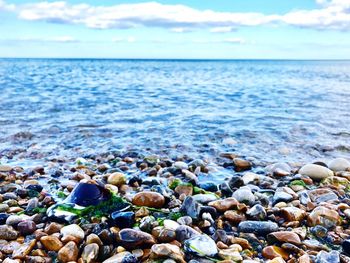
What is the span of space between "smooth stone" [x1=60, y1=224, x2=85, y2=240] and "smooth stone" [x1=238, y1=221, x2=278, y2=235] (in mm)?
1507

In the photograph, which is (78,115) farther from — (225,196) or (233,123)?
(225,196)

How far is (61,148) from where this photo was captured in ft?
23.1

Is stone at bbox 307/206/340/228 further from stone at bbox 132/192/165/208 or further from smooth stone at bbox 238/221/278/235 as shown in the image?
stone at bbox 132/192/165/208

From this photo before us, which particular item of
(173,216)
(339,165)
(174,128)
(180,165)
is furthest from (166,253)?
(174,128)

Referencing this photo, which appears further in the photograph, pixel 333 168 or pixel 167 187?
pixel 333 168

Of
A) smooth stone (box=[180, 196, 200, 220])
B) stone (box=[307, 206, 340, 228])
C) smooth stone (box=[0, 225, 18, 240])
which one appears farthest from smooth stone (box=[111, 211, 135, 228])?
stone (box=[307, 206, 340, 228])

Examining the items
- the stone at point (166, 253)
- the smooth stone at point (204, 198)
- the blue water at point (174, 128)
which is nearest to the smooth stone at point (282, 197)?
the smooth stone at point (204, 198)

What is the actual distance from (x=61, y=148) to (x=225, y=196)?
3.78m

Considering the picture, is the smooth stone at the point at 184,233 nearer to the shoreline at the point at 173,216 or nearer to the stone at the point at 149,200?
the shoreline at the point at 173,216

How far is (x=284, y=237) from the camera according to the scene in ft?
11.0

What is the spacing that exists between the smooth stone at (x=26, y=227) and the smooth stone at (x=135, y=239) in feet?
2.83

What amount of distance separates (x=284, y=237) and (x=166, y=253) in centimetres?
112

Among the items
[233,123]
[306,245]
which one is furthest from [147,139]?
[306,245]

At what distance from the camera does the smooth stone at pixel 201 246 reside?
305 cm
